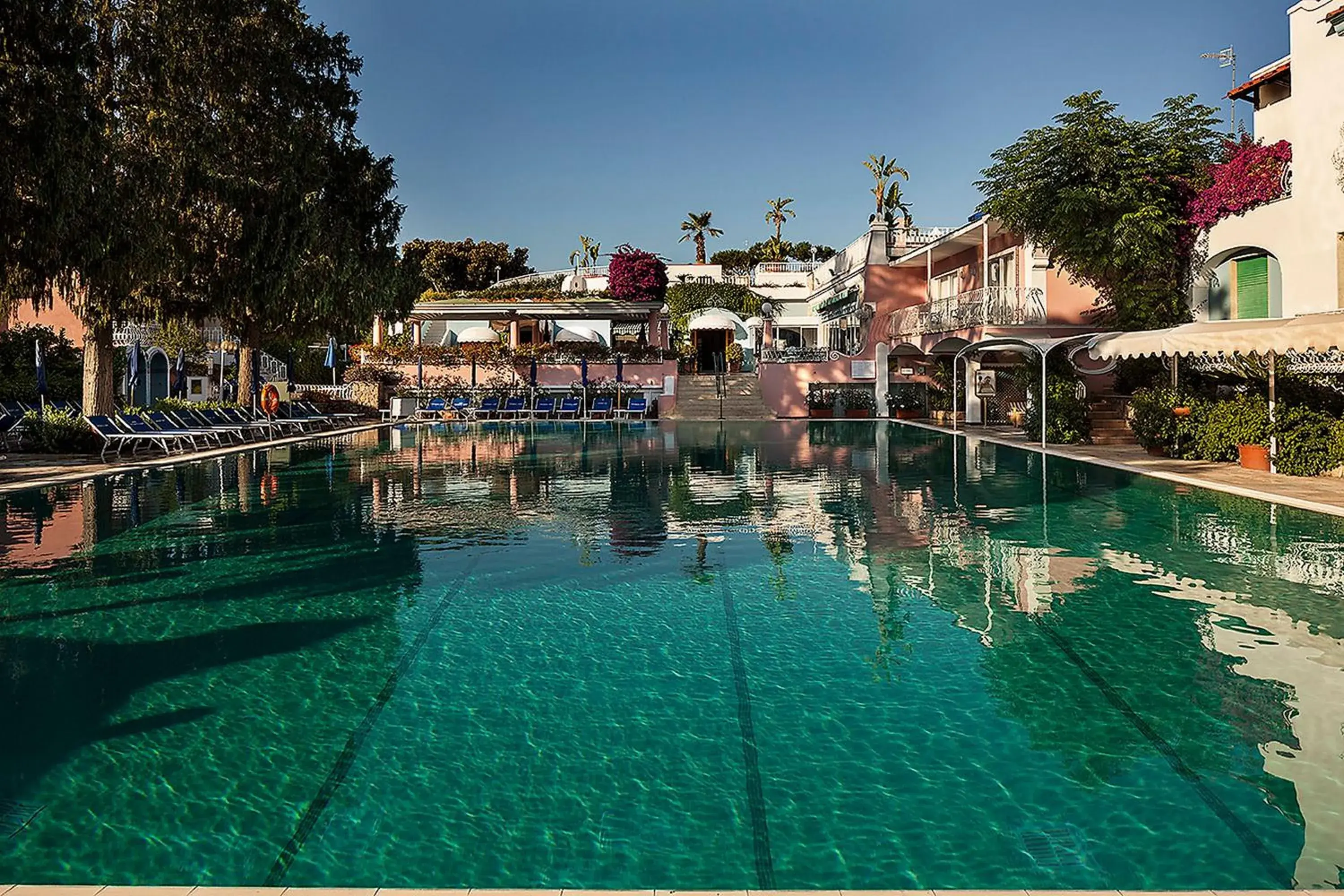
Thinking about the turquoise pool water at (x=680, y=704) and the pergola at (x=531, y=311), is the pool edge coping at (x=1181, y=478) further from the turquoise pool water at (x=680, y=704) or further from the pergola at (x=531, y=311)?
the pergola at (x=531, y=311)

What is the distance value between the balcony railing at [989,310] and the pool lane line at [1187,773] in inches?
806

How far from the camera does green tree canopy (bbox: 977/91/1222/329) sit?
21.9m

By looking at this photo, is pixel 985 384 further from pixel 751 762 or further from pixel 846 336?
pixel 751 762

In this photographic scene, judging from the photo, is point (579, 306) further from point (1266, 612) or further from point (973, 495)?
point (1266, 612)

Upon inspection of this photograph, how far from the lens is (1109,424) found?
2323cm

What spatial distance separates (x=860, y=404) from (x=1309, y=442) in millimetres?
20850

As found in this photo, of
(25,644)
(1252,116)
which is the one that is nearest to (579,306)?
(1252,116)

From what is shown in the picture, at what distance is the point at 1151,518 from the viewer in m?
11.4

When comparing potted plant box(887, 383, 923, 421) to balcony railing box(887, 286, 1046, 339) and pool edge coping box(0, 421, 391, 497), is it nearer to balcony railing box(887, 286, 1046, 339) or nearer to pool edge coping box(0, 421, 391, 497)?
balcony railing box(887, 286, 1046, 339)

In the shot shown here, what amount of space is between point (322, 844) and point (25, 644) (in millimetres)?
3898

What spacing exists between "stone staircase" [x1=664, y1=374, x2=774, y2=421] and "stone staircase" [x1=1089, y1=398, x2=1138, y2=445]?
1316cm

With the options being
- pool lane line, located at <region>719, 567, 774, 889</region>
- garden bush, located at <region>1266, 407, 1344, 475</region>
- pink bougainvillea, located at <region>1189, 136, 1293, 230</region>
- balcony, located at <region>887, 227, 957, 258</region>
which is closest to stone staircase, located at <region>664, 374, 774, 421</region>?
balcony, located at <region>887, 227, 957, 258</region>

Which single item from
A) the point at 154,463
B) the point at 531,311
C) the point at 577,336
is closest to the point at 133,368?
the point at 154,463

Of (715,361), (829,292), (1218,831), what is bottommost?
(1218,831)
